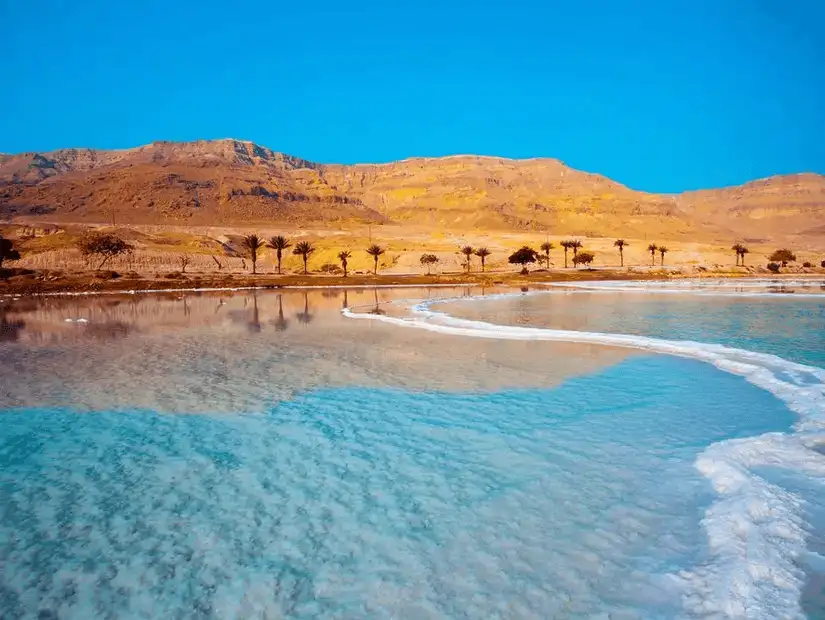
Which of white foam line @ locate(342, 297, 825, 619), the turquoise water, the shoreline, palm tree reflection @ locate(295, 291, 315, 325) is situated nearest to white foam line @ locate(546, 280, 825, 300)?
the shoreline

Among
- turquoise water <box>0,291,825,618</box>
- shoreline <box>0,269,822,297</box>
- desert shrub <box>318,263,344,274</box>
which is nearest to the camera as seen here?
turquoise water <box>0,291,825,618</box>

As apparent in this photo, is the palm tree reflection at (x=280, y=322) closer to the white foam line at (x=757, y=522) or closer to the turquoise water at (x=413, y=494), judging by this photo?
the turquoise water at (x=413, y=494)

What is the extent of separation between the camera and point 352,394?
12930 mm

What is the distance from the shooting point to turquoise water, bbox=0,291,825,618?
5230 millimetres

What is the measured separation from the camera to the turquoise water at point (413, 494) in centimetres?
523

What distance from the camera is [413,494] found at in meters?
7.33

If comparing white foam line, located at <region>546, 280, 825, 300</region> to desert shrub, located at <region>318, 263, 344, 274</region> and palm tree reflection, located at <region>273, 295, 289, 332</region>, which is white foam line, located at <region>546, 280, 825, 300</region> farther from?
desert shrub, located at <region>318, 263, 344, 274</region>

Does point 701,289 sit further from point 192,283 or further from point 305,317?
point 192,283

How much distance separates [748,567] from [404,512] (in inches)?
142

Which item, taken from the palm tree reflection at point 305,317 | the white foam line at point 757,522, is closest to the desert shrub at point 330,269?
the palm tree reflection at point 305,317

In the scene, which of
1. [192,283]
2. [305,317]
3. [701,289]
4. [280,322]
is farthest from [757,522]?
[192,283]

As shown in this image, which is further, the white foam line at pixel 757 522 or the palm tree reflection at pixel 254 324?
the palm tree reflection at pixel 254 324

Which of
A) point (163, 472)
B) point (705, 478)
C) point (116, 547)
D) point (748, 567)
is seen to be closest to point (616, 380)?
point (705, 478)

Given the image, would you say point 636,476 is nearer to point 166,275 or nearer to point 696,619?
point 696,619
